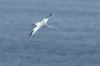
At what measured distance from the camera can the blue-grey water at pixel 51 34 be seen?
141 feet

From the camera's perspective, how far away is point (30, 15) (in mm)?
53938

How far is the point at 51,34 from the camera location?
48.8 m

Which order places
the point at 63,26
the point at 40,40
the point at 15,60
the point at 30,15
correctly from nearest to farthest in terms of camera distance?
the point at 15,60 < the point at 40,40 < the point at 63,26 < the point at 30,15

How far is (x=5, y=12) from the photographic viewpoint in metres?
54.6

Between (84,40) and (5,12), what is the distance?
34.6ft

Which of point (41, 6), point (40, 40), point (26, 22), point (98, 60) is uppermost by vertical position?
point (41, 6)

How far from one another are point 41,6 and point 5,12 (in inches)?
169

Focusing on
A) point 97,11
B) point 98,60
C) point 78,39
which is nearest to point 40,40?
point 78,39

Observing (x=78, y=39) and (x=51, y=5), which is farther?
(x=51, y=5)

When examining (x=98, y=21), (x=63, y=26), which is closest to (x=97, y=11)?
(x=98, y=21)

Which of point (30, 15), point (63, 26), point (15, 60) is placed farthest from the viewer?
point (30, 15)

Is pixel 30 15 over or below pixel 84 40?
over

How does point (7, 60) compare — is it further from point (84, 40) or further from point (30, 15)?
point (30, 15)

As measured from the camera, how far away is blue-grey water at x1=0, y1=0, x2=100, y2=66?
43031 mm
